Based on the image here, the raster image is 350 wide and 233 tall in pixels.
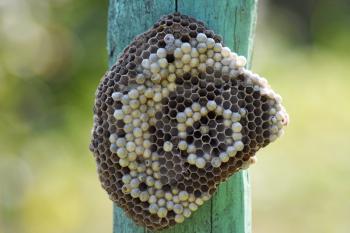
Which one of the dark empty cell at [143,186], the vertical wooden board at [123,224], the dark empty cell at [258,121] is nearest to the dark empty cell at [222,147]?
the dark empty cell at [258,121]

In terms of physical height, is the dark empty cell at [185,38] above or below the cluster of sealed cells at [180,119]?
above

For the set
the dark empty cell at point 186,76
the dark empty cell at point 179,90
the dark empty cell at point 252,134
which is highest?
the dark empty cell at point 186,76

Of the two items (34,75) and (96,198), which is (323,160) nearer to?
A: (96,198)

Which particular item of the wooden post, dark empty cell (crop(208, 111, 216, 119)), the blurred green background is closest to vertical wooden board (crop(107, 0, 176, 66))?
the wooden post

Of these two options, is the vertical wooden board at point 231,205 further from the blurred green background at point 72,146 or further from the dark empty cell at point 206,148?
the blurred green background at point 72,146

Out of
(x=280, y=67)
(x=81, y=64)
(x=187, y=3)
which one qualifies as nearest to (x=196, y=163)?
(x=187, y=3)
